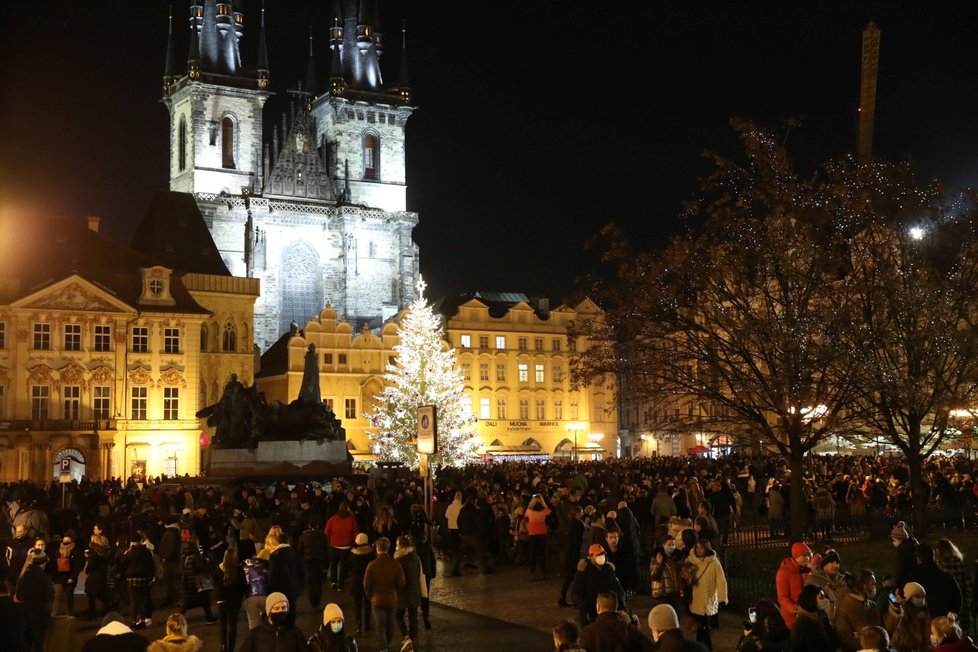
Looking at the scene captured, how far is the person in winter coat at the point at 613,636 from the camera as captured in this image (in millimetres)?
8969

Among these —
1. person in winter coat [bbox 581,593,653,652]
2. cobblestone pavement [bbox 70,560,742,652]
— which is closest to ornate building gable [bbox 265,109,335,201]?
cobblestone pavement [bbox 70,560,742,652]

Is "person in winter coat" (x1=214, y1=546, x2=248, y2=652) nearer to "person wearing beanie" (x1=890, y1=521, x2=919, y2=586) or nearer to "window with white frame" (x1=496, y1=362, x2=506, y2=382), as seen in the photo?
"person wearing beanie" (x1=890, y1=521, x2=919, y2=586)

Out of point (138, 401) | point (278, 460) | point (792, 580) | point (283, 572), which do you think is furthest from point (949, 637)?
point (138, 401)

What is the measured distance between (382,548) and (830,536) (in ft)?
44.0

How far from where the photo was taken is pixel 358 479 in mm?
34219

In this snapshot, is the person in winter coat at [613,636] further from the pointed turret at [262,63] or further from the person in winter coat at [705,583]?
the pointed turret at [262,63]

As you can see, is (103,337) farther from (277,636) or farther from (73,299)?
(277,636)

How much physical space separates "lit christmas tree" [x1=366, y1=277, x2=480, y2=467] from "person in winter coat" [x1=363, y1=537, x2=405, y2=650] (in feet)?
128

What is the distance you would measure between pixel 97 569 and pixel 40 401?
3676 centimetres

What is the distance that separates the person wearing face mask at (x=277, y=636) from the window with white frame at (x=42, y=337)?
1756 inches

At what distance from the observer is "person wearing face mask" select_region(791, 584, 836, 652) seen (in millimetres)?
8969

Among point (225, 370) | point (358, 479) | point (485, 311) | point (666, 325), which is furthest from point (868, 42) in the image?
point (666, 325)

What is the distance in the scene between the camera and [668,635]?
8.27 m

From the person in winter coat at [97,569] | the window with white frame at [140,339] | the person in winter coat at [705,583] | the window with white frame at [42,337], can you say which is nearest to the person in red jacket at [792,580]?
the person in winter coat at [705,583]
